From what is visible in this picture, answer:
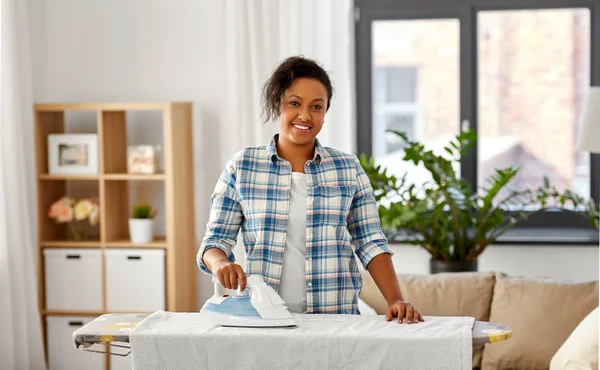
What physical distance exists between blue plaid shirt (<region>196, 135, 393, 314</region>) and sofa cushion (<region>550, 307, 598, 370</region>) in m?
1.26

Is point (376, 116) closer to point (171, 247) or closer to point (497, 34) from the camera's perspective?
point (497, 34)

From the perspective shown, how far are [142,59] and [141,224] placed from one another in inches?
34.4

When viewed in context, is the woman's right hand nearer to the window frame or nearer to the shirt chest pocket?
the shirt chest pocket

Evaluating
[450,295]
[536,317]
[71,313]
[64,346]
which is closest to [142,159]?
[71,313]

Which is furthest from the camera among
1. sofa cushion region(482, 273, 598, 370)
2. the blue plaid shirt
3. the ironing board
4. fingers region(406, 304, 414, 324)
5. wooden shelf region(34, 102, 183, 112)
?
wooden shelf region(34, 102, 183, 112)

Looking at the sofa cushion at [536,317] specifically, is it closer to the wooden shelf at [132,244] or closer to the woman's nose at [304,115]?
the wooden shelf at [132,244]

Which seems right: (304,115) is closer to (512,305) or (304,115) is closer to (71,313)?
(512,305)

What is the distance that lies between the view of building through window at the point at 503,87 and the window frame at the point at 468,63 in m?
0.05

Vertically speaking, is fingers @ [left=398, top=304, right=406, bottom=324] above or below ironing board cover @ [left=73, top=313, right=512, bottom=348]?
above

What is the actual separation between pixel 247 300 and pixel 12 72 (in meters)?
2.52

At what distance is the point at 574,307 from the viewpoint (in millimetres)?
3518

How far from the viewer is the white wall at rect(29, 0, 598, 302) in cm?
459

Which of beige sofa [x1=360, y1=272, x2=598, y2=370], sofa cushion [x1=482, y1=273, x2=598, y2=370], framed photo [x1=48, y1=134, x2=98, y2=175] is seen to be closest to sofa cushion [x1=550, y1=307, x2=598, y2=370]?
beige sofa [x1=360, y1=272, x2=598, y2=370]

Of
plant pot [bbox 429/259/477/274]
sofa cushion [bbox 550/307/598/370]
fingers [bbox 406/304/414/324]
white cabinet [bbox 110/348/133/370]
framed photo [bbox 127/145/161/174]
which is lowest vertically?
white cabinet [bbox 110/348/133/370]
